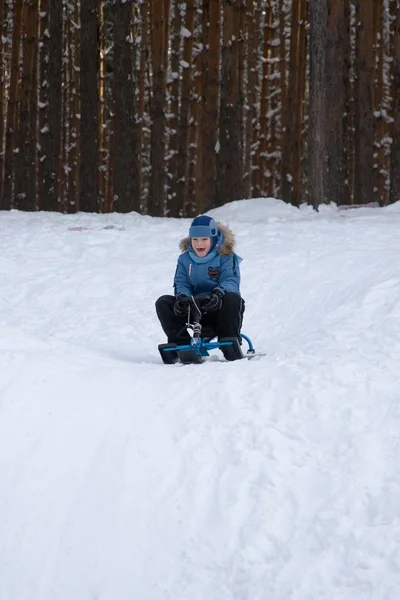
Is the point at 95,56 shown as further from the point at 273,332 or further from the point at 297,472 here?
the point at 297,472

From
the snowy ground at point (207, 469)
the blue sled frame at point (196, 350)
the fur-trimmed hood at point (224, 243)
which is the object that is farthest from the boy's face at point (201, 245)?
the snowy ground at point (207, 469)

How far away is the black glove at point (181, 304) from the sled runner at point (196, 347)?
4 cm

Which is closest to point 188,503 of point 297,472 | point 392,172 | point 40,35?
point 297,472

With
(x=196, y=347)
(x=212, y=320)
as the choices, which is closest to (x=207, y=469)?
(x=196, y=347)

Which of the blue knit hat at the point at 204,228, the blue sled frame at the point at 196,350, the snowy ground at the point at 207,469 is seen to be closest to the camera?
the snowy ground at the point at 207,469

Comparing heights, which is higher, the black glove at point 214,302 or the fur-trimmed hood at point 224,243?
the fur-trimmed hood at point 224,243

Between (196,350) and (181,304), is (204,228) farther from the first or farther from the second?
(196,350)

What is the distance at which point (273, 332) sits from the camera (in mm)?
8148

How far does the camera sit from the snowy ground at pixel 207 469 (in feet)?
13.7

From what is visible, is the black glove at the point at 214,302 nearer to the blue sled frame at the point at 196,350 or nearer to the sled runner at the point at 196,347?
the sled runner at the point at 196,347

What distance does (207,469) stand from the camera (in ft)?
15.7

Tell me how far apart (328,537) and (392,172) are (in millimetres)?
9780

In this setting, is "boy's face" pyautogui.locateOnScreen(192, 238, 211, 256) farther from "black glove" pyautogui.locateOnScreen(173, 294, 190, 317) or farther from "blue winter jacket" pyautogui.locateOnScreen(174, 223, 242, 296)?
"black glove" pyautogui.locateOnScreen(173, 294, 190, 317)

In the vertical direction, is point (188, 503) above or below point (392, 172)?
below
